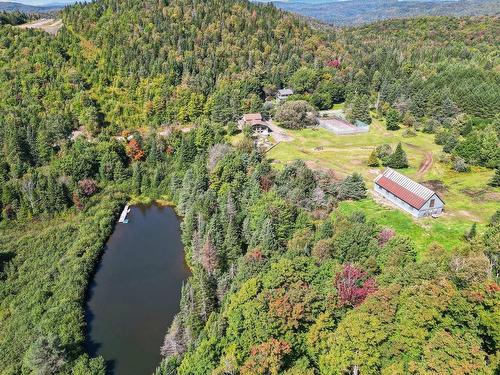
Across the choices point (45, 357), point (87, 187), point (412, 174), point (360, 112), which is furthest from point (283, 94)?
point (45, 357)

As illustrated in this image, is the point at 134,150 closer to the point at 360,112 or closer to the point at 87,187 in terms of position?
the point at 87,187

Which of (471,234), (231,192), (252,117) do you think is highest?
(471,234)

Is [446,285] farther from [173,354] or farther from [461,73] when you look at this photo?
[461,73]

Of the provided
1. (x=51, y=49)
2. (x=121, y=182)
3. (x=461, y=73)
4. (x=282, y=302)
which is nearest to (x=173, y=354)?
(x=282, y=302)

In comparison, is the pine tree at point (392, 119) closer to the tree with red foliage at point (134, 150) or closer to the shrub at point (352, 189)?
the shrub at point (352, 189)

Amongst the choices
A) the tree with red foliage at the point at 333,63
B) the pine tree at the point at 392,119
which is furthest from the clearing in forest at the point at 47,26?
the pine tree at the point at 392,119
